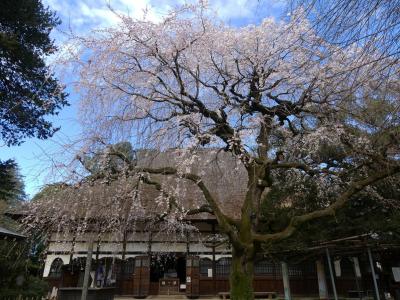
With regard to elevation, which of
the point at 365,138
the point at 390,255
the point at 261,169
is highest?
the point at 365,138

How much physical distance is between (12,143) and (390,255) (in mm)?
12507

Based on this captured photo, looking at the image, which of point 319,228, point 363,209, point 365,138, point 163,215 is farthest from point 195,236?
point 365,138

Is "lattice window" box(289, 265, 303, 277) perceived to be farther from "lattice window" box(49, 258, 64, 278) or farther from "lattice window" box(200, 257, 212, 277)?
"lattice window" box(49, 258, 64, 278)

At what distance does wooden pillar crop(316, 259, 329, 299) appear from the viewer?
14.1m

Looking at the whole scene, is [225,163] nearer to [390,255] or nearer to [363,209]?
[363,209]

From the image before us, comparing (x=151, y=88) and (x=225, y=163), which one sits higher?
(x=151, y=88)

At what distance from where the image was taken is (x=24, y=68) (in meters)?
9.52

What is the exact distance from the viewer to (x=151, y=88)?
7.17m

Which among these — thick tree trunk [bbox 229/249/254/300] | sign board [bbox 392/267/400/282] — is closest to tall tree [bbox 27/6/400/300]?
thick tree trunk [bbox 229/249/254/300]

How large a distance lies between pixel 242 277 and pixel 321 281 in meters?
8.97

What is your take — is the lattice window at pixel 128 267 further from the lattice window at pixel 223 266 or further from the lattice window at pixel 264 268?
the lattice window at pixel 264 268

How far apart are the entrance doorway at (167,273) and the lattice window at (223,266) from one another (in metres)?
1.54

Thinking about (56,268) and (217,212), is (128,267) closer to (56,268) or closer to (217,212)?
(56,268)

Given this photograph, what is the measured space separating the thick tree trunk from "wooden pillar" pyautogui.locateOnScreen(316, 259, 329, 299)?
843cm
